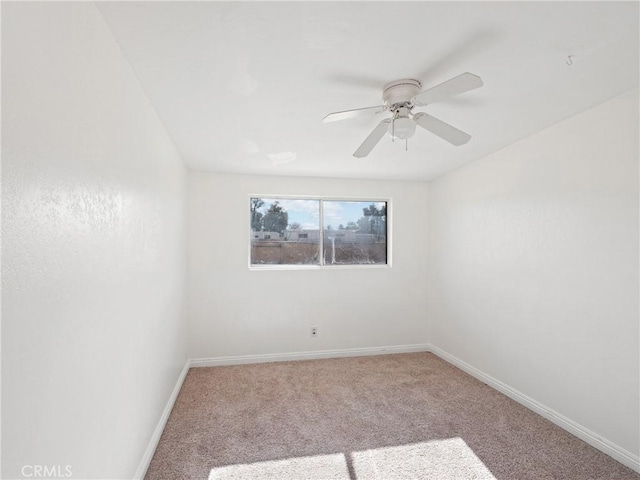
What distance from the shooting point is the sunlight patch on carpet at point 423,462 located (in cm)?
197

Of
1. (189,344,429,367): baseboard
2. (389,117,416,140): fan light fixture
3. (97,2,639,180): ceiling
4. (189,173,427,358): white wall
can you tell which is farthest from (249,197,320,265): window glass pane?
(389,117,416,140): fan light fixture

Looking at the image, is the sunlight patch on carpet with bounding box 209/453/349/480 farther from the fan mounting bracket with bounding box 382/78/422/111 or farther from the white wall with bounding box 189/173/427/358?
the fan mounting bracket with bounding box 382/78/422/111

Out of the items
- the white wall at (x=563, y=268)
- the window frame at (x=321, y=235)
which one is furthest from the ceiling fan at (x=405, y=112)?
the window frame at (x=321, y=235)

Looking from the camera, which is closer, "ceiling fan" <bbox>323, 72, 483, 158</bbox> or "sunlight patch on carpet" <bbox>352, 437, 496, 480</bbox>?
"ceiling fan" <bbox>323, 72, 483, 158</bbox>

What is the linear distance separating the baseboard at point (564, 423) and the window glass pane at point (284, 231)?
213 cm

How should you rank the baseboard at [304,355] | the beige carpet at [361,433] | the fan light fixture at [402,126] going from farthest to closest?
the baseboard at [304,355], the beige carpet at [361,433], the fan light fixture at [402,126]

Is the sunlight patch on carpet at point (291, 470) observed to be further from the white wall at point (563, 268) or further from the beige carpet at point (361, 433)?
the white wall at point (563, 268)

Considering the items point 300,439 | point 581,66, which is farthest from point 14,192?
point 581,66

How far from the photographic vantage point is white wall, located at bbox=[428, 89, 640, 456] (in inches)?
80.8

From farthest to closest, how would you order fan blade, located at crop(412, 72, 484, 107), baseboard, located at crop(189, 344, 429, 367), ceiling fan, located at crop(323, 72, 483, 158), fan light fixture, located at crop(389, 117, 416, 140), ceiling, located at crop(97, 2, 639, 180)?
baseboard, located at crop(189, 344, 429, 367)
fan light fixture, located at crop(389, 117, 416, 140)
ceiling fan, located at crop(323, 72, 483, 158)
fan blade, located at crop(412, 72, 484, 107)
ceiling, located at crop(97, 2, 639, 180)

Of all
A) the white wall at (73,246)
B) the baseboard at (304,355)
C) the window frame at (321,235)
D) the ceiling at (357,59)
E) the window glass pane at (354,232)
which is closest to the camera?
the white wall at (73,246)

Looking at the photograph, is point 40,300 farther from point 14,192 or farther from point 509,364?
point 509,364

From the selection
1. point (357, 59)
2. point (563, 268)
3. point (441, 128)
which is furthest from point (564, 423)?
point (357, 59)

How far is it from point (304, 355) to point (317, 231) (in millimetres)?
1480
